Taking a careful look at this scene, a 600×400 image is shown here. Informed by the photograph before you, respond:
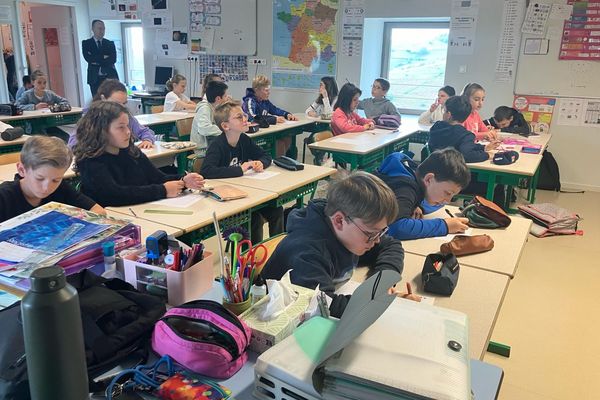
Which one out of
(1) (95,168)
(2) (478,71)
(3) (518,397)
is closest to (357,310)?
(3) (518,397)

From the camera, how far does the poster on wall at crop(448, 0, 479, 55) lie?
5.90 metres

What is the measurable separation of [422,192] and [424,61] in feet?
15.9

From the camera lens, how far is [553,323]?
2812 mm

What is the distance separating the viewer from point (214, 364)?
102 centimetres

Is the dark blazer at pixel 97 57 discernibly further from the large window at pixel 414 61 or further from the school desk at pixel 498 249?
the school desk at pixel 498 249

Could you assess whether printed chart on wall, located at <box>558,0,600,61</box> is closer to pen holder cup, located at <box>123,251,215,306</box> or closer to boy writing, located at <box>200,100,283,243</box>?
boy writing, located at <box>200,100,283,243</box>

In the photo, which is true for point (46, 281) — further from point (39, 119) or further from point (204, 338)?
point (39, 119)

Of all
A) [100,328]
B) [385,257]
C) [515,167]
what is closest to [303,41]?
[515,167]

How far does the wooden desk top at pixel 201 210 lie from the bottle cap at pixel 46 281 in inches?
57.5

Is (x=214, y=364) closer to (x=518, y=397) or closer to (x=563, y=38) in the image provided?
(x=518, y=397)

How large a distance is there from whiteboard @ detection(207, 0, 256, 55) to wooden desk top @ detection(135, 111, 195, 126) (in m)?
1.92

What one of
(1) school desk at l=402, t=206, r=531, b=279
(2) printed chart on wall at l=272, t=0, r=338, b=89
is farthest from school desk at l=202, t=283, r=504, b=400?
(2) printed chart on wall at l=272, t=0, r=338, b=89

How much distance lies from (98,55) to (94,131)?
601cm

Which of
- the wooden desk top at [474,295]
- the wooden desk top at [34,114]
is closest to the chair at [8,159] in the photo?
the wooden desk top at [34,114]
